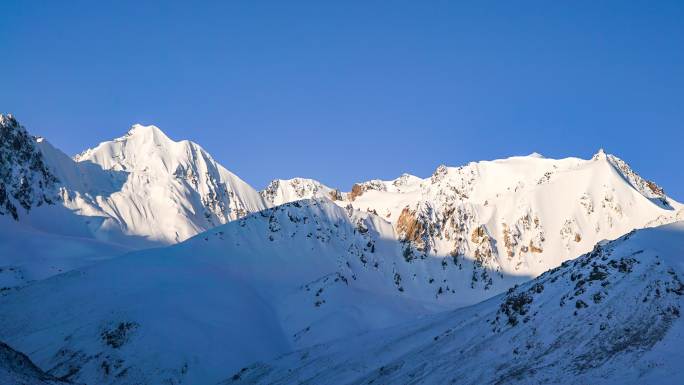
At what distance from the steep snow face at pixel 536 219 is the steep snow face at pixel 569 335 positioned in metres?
105

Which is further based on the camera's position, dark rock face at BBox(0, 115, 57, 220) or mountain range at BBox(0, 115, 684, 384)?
dark rock face at BBox(0, 115, 57, 220)

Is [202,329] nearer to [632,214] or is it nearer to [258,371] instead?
[258,371]

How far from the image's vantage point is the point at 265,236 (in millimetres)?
136250

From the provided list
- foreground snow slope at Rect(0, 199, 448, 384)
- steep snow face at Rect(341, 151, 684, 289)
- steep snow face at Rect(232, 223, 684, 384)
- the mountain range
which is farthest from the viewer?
steep snow face at Rect(341, 151, 684, 289)

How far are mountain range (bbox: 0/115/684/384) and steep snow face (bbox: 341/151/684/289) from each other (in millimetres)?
497

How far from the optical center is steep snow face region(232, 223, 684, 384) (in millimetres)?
39312

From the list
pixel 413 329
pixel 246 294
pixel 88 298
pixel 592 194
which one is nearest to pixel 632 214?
pixel 592 194

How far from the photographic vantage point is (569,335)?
43.5 m

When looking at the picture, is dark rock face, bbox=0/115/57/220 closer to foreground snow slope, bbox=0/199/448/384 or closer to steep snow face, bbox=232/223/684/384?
foreground snow slope, bbox=0/199/448/384

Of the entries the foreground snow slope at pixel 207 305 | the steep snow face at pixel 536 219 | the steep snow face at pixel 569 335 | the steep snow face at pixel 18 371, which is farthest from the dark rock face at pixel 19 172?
the steep snow face at pixel 569 335

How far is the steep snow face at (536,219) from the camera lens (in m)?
164

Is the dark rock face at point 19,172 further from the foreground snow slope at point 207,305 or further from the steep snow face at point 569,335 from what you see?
the steep snow face at point 569,335

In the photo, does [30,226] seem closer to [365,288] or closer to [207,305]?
[365,288]

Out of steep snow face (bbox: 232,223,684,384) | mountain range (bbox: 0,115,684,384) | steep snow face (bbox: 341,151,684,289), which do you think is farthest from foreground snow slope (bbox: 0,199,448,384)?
steep snow face (bbox: 341,151,684,289)
